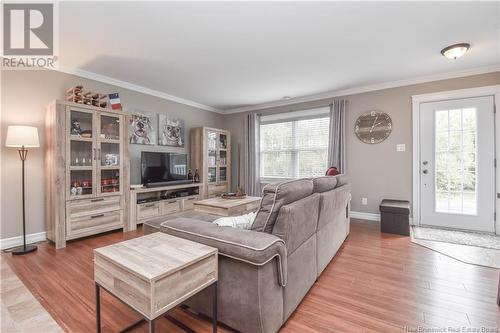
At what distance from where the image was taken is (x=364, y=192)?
13.9 feet

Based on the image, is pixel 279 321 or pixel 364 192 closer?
pixel 279 321

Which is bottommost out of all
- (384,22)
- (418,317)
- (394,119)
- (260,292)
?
(418,317)

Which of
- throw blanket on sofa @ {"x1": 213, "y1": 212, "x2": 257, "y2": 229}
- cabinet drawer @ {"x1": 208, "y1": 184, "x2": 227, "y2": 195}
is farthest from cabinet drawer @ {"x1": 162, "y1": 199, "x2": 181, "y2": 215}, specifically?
throw blanket on sofa @ {"x1": 213, "y1": 212, "x2": 257, "y2": 229}

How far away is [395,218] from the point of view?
11.1 feet

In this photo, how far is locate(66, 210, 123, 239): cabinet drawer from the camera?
300cm

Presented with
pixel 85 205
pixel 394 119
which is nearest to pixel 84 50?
pixel 85 205

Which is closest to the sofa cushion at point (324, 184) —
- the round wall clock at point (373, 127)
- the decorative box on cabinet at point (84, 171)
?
the round wall clock at point (373, 127)

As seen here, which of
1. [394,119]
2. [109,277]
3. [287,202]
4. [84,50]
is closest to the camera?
[109,277]

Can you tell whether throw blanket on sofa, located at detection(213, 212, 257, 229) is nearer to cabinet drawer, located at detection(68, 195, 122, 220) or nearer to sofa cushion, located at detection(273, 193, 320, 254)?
sofa cushion, located at detection(273, 193, 320, 254)

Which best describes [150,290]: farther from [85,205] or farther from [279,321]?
[85,205]

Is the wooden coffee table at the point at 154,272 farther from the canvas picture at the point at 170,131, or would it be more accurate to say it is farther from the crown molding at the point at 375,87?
the crown molding at the point at 375,87

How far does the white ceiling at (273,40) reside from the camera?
2.08 meters

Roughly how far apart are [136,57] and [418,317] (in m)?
3.82

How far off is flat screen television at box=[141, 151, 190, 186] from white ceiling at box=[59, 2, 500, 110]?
1.28 meters
